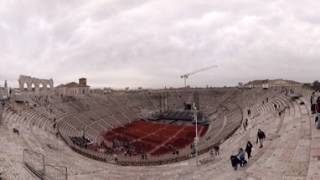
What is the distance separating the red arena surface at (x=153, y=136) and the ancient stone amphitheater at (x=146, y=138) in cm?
10

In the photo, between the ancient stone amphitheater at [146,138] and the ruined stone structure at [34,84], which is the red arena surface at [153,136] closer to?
the ancient stone amphitheater at [146,138]

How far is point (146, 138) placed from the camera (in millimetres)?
46469

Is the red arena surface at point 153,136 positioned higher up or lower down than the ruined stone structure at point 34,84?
lower down

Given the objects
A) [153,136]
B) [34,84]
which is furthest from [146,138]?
[34,84]

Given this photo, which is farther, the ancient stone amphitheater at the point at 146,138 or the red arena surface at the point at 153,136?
the red arena surface at the point at 153,136

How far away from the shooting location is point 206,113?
62.9 m

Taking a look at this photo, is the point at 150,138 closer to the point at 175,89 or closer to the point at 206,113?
the point at 206,113

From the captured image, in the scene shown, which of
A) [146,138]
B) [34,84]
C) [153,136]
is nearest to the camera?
[146,138]

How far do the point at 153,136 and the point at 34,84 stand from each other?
2408 centimetres

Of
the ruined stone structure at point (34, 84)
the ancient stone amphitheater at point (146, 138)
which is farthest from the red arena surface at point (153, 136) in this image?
the ruined stone structure at point (34, 84)

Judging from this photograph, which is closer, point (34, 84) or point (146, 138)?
point (146, 138)

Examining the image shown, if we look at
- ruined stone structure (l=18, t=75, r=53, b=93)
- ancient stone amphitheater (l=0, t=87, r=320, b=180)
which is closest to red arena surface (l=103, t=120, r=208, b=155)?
ancient stone amphitheater (l=0, t=87, r=320, b=180)

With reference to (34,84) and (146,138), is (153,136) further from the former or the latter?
(34,84)

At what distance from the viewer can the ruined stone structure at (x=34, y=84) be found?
60441mm
